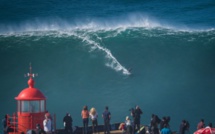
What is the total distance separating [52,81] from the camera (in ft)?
136

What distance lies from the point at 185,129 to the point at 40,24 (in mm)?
30257

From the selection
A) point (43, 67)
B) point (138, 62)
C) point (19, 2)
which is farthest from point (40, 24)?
point (138, 62)

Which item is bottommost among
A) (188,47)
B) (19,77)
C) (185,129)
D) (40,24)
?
(185,129)

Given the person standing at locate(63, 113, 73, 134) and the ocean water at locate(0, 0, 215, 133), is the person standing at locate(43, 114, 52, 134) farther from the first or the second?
Answer: the ocean water at locate(0, 0, 215, 133)

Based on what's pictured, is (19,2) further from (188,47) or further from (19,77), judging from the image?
(188,47)

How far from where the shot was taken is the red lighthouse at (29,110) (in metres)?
22.9

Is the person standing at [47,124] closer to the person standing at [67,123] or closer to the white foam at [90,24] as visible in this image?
the person standing at [67,123]

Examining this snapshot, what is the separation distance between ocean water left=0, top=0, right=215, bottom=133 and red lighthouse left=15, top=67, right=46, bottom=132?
11095mm

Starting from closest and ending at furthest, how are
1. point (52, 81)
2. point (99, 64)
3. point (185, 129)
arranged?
point (185, 129), point (52, 81), point (99, 64)

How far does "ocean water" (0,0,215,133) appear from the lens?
1499 inches

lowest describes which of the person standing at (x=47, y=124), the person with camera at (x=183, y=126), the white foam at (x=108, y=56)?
the person with camera at (x=183, y=126)

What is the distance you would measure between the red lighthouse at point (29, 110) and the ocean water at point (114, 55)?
11095mm

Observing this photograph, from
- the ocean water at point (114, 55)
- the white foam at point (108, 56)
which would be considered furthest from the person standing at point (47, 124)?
the white foam at point (108, 56)

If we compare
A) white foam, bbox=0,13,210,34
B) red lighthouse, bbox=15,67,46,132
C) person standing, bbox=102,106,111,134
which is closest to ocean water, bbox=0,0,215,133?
white foam, bbox=0,13,210,34
